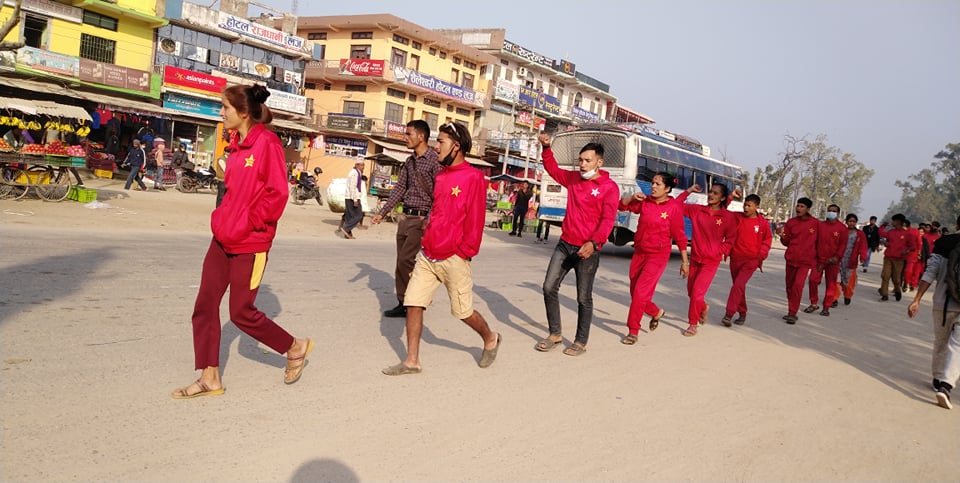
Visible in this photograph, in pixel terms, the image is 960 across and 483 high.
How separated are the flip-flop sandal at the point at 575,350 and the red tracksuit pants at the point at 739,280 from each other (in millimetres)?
Result: 3411

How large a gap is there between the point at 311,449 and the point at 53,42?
2708 cm

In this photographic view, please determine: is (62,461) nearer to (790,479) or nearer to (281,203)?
(281,203)

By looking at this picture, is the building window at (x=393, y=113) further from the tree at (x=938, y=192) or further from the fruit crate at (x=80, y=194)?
the tree at (x=938, y=192)

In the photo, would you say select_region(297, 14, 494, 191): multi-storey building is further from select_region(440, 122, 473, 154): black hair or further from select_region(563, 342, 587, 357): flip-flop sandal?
select_region(440, 122, 473, 154): black hair

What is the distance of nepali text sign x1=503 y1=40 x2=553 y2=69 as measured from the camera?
50.2m

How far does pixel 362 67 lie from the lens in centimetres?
4175

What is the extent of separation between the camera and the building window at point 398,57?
42.8 meters

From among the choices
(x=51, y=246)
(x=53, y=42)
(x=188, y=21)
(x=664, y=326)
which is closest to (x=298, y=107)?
(x=188, y=21)

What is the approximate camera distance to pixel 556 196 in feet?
60.7

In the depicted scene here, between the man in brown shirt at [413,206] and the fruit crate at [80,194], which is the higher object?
the man in brown shirt at [413,206]

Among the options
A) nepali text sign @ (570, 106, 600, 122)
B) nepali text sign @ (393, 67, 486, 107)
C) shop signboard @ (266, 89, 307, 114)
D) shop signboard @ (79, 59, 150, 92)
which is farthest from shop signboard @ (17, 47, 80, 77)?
nepali text sign @ (570, 106, 600, 122)

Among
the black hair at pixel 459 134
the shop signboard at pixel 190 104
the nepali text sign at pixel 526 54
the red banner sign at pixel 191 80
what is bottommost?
the black hair at pixel 459 134

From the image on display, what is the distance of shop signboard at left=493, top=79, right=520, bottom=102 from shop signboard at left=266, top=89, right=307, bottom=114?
1782cm

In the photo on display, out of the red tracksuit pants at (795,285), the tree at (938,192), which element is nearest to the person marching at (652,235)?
the red tracksuit pants at (795,285)
